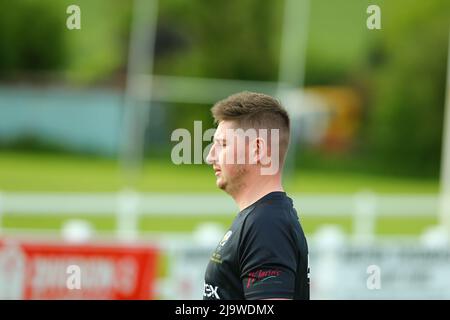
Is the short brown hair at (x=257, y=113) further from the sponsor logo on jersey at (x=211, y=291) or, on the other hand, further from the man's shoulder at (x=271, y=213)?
the sponsor logo on jersey at (x=211, y=291)

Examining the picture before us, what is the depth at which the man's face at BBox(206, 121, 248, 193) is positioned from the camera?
11.4 ft

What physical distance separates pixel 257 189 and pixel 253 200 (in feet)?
0.15

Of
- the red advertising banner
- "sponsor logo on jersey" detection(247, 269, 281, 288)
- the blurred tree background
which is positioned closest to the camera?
"sponsor logo on jersey" detection(247, 269, 281, 288)

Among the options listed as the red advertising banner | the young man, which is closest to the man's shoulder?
the young man

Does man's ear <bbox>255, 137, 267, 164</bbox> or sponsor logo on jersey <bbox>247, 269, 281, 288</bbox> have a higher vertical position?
man's ear <bbox>255, 137, 267, 164</bbox>

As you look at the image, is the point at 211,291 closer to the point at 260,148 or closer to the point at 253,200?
the point at 253,200

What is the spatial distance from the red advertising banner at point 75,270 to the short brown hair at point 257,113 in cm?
538

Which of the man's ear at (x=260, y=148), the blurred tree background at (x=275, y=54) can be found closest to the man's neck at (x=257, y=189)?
the man's ear at (x=260, y=148)

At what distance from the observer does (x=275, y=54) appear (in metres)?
44.2

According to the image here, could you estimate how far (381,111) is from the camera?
42.0 metres

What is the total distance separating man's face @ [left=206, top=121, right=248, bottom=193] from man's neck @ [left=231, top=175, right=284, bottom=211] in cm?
3

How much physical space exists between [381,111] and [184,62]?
34.7 ft

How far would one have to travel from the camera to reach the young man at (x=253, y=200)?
10.7 ft

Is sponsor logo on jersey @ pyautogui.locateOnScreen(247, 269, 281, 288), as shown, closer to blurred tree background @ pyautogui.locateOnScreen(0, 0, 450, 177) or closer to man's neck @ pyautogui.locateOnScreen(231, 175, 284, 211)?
man's neck @ pyautogui.locateOnScreen(231, 175, 284, 211)
